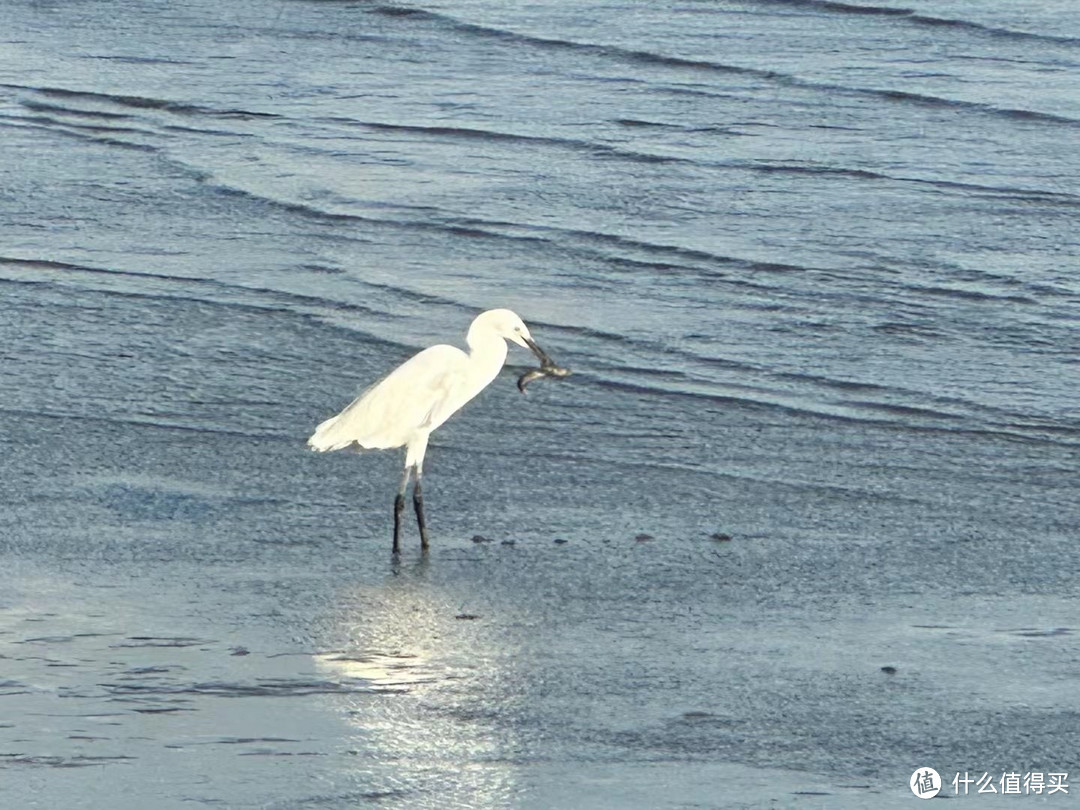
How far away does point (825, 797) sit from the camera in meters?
5.55

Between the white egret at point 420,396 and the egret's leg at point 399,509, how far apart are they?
2cm

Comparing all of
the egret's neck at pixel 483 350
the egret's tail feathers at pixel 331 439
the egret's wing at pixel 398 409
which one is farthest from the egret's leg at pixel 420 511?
the egret's neck at pixel 483 350

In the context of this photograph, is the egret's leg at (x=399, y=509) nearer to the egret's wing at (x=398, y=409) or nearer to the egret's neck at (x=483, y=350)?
the egret's wing at (x=398, y=409)

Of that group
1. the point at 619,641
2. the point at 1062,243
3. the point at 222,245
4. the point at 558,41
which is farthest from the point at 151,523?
the point at 558,41

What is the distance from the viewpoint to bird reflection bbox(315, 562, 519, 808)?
5.61 m

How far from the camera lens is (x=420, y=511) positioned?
7.74m

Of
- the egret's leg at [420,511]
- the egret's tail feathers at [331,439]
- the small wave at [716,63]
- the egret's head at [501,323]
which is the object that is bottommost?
the egret's leg at [420,511]

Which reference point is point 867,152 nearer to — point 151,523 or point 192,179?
point 192,179

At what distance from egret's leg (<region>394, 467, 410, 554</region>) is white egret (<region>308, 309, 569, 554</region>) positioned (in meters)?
0.02

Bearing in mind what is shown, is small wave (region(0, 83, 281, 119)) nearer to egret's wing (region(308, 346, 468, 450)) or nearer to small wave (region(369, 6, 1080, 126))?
small wave (region(369, 6, 1080, 126))

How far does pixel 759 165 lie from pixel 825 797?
353 inches

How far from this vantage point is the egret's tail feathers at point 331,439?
26.3ft

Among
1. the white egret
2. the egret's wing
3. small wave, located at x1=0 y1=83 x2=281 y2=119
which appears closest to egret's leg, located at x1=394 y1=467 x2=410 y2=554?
the white egret

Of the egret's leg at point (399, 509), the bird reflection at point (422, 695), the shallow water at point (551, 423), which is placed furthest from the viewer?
the egret's leg at point (399, 509)
